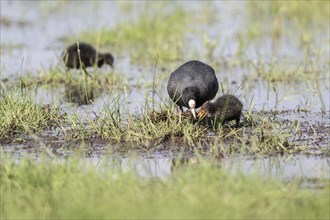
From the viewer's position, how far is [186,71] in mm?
8969

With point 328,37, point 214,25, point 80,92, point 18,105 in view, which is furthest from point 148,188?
point 214,25

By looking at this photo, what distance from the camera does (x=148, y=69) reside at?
12328mm

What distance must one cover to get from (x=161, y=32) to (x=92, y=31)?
3.93ft

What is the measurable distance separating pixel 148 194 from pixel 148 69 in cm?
656

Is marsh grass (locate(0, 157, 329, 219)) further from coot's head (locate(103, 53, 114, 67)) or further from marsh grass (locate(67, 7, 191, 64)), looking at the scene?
marsh grass (locate(67, 7, 191, 64))

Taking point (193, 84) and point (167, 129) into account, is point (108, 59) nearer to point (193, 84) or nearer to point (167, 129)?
point (193, 84)

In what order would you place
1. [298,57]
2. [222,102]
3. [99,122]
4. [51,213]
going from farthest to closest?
[298,57] → [222,102] → [99,122] → [51,213]

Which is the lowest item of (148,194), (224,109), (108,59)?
(148,194)

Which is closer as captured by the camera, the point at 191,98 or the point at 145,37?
the point at 191,98

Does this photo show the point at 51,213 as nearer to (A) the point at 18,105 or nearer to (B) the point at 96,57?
(A) the point at 18,105

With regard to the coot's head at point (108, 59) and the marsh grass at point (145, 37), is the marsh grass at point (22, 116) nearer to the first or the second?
the coot's head at point (108, 59)

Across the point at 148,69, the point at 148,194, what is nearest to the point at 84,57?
the point at 148,69

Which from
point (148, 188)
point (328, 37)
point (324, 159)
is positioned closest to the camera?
point (148, 188)

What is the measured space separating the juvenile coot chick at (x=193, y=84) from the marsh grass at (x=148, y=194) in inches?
88.4
